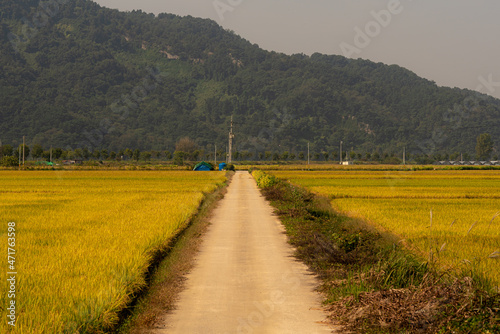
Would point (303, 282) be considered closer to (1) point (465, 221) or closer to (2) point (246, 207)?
(1) point (465, 221)

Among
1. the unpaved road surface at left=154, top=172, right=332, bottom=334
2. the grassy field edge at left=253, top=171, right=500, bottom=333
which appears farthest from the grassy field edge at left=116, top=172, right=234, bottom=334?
the grassy field edge at left=253, top=171, right=500, bottom=333

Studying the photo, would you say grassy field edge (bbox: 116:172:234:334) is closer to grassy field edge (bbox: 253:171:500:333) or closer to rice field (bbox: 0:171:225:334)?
rice field (bbox: 0:171:225:334)

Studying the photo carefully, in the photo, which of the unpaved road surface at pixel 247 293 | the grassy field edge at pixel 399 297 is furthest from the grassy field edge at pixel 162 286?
the grassy field edge at pixel 399 297

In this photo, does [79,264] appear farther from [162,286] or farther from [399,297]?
[399,297]

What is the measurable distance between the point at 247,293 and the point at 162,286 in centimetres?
193

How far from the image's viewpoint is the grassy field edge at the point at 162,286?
8.07 m

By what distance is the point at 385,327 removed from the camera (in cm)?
736

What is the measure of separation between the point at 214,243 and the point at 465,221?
1258 cm

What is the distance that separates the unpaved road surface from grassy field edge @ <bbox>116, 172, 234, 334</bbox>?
0.23m

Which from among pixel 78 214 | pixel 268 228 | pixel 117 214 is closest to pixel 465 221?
pixel 268 228

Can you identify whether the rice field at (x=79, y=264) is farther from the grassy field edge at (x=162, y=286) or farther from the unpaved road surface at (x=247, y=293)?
the unpaved road surface at (x=247, y=293)

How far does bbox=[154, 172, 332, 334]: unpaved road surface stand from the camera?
7.80 meters

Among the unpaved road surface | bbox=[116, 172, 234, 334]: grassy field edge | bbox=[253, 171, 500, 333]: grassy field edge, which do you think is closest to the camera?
bbox=[253, 171, 500, 333]: grassy field edge

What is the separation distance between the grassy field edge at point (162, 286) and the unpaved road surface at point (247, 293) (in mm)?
228
